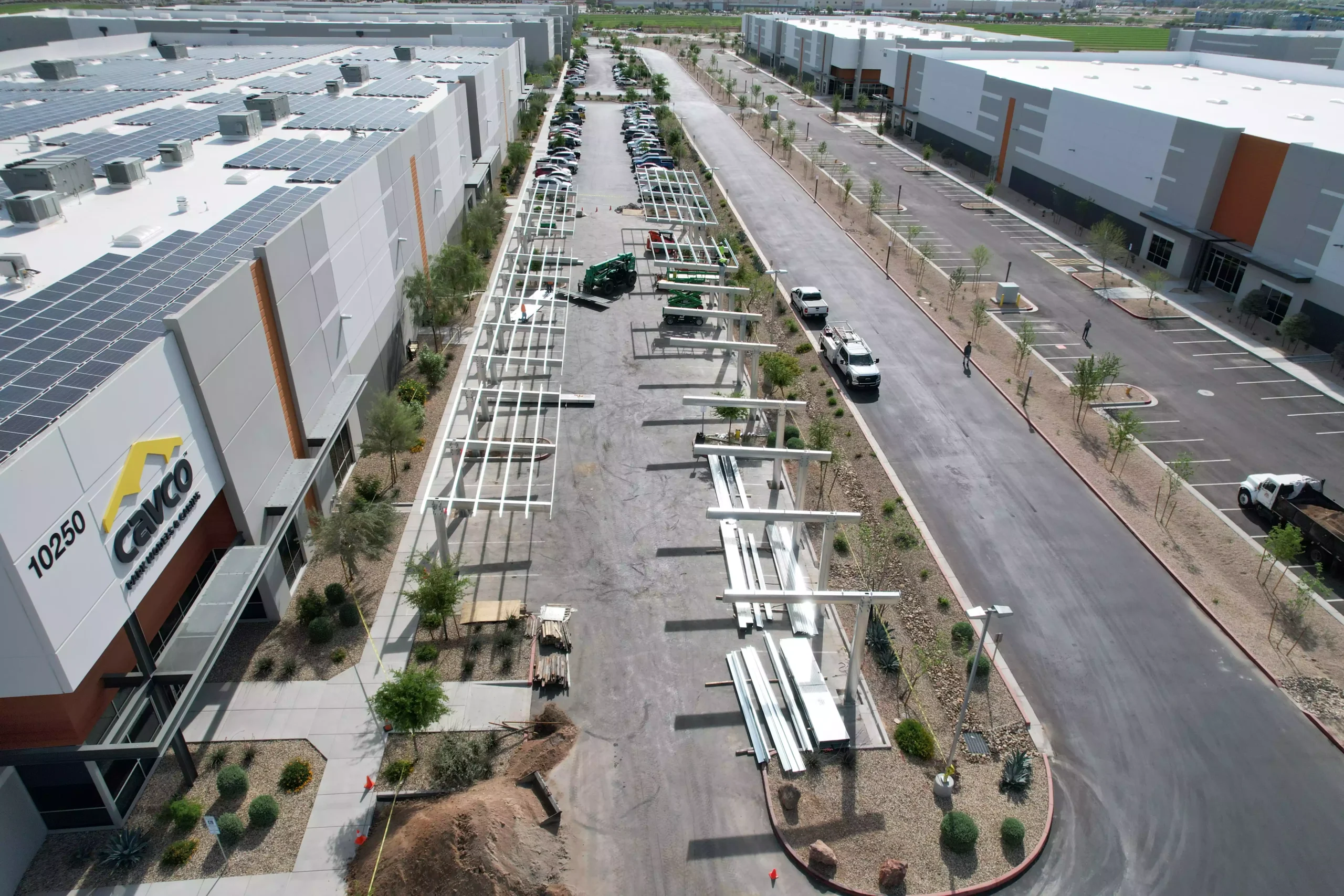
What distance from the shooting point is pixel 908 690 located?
66.3 ft

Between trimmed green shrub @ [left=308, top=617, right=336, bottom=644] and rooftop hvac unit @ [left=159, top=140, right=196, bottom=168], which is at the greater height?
rooftop hvac unit @ [left=159, top=140, right=196, bottom=168]

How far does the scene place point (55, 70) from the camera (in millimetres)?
47688

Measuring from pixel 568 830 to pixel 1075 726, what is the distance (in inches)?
485

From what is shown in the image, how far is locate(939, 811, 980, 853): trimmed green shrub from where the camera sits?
1625 cm

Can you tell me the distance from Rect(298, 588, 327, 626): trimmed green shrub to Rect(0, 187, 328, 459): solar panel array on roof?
812 centimetres

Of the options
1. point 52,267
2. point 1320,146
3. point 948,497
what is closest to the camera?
point 52,267

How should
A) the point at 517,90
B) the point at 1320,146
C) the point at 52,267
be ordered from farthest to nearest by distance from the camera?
1. the point at 517,90
2. the point at 1320,146
3. the point at 52,267

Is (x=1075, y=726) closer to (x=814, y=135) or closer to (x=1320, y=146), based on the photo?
(x=1320, y=146)

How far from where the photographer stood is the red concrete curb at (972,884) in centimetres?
1570

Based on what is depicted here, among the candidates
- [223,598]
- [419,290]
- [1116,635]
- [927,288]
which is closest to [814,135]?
[927,288]

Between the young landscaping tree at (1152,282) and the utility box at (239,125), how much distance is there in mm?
43730

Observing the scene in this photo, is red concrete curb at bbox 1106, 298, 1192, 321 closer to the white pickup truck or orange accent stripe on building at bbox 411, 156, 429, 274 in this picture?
the white pickup truck

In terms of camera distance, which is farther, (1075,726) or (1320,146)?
(1320,146)

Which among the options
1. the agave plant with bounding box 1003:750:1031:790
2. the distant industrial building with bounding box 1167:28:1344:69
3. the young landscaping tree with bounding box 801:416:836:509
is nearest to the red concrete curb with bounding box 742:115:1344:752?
the agave plant with bounding box 1003:750:1031:790
